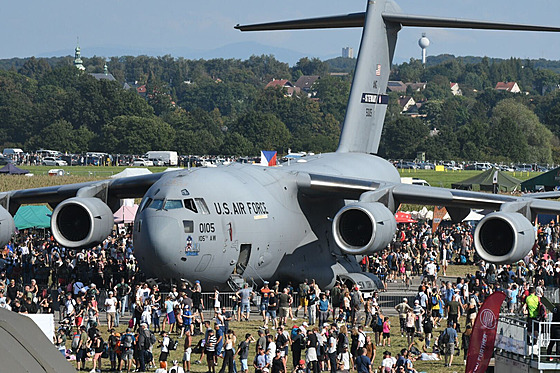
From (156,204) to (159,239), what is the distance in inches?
39.6

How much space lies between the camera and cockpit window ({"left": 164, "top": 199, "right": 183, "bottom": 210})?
2181cm

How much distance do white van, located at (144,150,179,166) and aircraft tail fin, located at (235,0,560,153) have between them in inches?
2541

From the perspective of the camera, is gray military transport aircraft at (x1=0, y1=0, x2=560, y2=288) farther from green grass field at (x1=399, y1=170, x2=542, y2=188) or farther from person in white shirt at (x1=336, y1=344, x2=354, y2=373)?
green grass field at (x1=399, y1=170, x2=542, y2=188)

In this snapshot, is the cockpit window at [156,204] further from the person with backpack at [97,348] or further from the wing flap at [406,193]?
the person with backpack at [97,348]

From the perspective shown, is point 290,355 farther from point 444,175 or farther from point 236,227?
point 444,175

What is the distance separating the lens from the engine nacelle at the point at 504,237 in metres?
22.2

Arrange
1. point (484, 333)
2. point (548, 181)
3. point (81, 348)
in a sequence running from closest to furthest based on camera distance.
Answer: point (484, 333)
point (81, 348)
point (548, 181)

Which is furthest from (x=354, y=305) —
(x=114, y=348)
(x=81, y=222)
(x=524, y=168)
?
(x=524, y=168)

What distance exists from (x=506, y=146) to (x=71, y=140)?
164 feet

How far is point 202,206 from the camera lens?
72.4 ft

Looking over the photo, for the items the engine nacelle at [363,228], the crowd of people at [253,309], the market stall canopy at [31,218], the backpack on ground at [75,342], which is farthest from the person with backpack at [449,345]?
the market stall canopy at [31,218]

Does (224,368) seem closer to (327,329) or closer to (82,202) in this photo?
(327,329)

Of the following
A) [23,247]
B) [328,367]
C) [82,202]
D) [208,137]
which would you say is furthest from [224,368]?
[208,137]

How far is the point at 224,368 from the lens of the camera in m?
17.2
